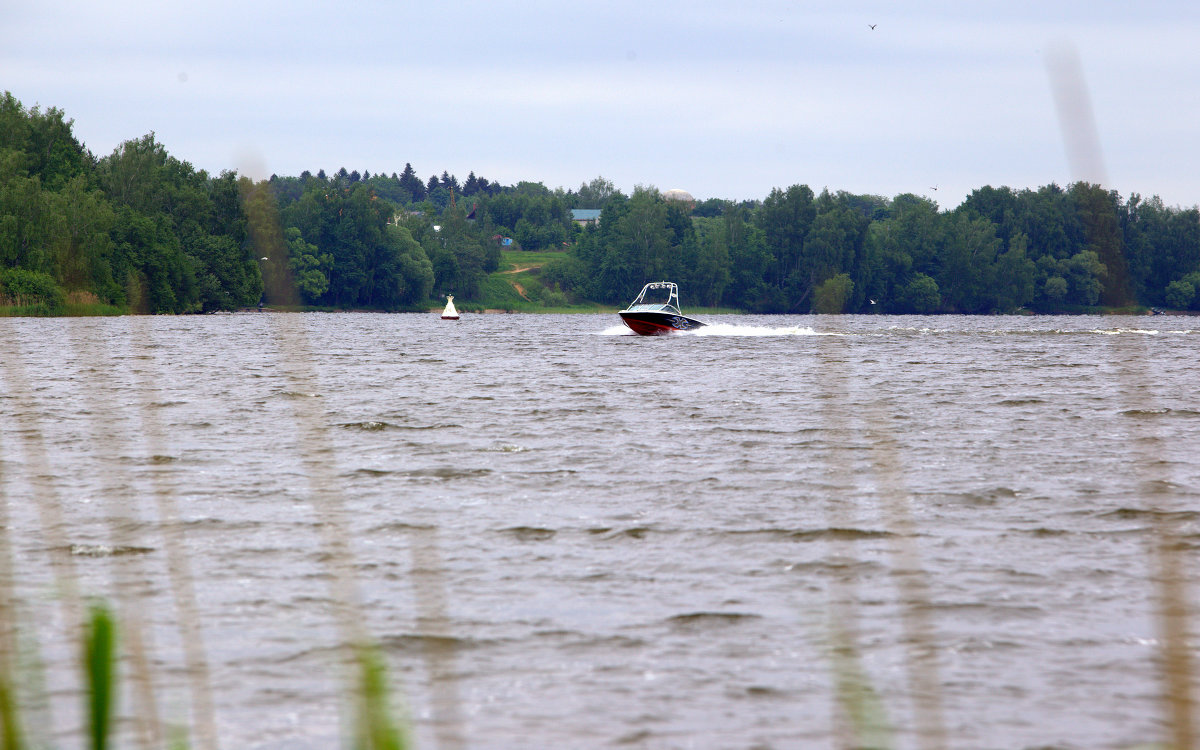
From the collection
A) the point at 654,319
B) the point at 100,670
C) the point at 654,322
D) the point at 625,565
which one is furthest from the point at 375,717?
the point at 654,322

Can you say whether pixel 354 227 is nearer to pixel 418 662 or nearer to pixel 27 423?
pixel 27 423

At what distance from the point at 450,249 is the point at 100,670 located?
540 feet

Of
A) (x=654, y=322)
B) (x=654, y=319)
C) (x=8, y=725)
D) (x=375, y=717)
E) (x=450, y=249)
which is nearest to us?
(x=375, y=717)

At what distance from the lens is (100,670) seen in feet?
4.99

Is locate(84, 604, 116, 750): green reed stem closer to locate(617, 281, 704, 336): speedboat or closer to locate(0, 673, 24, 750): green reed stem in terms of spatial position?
locate(0, 673, 24, 750): green reed stem

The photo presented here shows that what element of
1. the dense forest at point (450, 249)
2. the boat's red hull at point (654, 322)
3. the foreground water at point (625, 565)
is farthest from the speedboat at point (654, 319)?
the foreground water at point (625, 565)

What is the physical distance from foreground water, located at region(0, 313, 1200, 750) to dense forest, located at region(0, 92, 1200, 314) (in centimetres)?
6604

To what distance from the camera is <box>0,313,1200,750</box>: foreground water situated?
7.25m

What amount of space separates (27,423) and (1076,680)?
19.7 m

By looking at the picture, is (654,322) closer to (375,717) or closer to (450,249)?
(375,717)

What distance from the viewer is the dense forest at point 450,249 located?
88.7 metres

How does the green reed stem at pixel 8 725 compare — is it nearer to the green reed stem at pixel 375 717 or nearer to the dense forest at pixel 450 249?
the green reed stem at pixel 375 717

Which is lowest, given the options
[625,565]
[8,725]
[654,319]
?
[625,565]

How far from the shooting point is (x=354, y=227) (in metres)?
144
